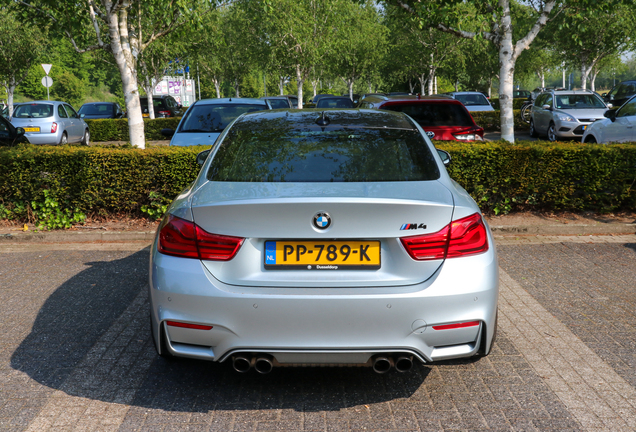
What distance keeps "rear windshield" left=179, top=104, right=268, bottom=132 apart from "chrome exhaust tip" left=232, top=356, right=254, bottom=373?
742cm

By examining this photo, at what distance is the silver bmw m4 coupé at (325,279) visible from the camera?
3062 mm

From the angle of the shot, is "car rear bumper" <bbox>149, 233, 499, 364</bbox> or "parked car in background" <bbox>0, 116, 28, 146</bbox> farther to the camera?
"parked car in background" <bbox>0, 116, 28, 146</bbox>

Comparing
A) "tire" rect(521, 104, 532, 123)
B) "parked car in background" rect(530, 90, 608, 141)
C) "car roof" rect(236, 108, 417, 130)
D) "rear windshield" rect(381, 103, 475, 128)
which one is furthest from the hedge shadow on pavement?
"tire" rect(521, 104, 532, 123)

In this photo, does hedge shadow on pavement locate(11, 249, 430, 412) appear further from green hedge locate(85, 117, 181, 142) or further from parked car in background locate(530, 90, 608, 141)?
green hedge locate(85, 117, 181, 142)

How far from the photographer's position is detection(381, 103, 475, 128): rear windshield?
10258 mm

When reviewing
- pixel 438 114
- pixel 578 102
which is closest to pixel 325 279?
pixel 438 114

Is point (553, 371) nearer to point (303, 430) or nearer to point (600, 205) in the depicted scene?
point (303, 430)

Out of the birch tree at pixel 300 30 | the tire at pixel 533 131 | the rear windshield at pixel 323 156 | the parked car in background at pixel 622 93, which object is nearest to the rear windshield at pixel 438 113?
the rear windshield at pixel 323 156

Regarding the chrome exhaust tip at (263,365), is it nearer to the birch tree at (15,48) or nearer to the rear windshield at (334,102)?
the rear windshield at (334,102)

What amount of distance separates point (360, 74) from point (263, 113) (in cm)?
5439

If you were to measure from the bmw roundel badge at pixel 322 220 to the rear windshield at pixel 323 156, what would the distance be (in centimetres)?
51

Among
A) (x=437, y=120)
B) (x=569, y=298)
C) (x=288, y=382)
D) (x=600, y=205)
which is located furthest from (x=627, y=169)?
(x=288, y=382)

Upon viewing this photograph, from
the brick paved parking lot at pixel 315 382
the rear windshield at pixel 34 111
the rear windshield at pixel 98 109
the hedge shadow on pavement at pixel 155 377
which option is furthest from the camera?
the rear windshield at pixel 98 109

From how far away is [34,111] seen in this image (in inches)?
795
